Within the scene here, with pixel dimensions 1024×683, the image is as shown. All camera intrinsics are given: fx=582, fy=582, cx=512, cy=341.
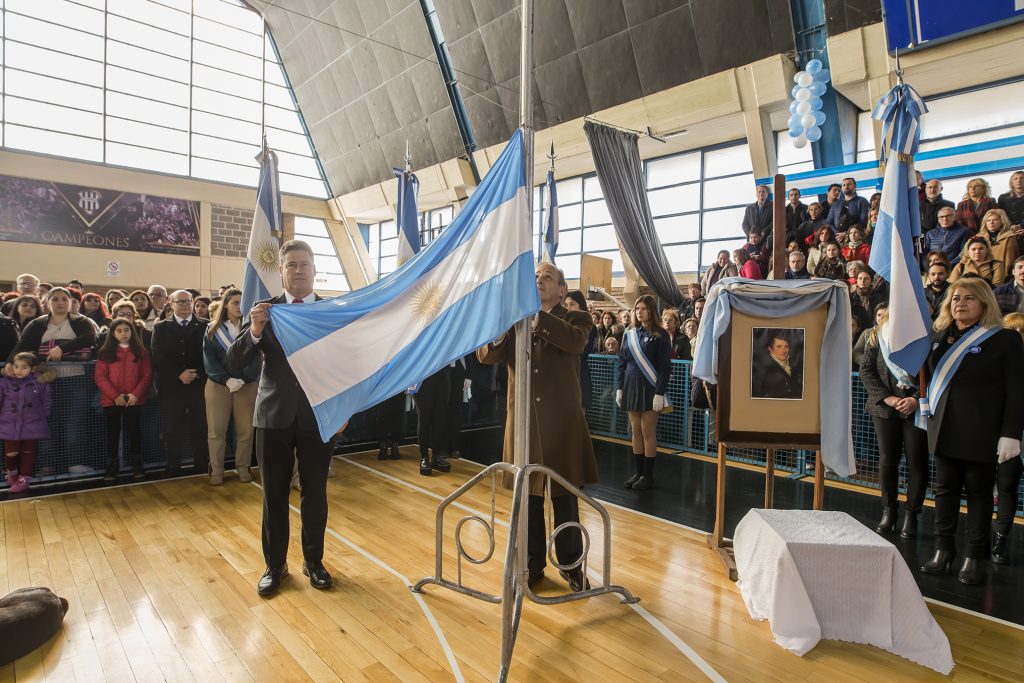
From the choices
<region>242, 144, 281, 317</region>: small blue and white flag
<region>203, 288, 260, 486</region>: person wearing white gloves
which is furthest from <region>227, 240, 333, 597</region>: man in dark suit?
<region>203, 288, 260, 486</region>: person wearing white gloves

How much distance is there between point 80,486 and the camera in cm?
509

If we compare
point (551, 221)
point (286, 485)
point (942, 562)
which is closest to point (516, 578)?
point (286, 485)

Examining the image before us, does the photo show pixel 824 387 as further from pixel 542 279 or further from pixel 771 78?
pixel 771 78

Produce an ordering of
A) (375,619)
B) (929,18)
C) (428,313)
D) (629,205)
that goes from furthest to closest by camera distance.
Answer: (629,205), (929,18), (375,619), (428,313)

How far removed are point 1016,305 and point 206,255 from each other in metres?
17.9

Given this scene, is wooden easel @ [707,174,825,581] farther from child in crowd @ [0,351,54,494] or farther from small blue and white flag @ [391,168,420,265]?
child in crowd @ [0,351,54,494]

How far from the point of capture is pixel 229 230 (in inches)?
685

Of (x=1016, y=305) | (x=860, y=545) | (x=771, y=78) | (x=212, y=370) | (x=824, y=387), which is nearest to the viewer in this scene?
(x=860, y=545)

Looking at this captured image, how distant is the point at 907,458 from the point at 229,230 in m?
17.9

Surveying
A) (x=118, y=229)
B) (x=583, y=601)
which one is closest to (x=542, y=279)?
(x=583, y=601)

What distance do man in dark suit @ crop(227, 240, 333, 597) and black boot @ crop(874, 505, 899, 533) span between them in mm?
3788

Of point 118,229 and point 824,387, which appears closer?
point 824,387

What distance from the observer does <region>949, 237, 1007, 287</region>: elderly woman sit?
17.5 feet

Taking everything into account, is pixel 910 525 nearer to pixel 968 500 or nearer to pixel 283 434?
pixel 968 500
